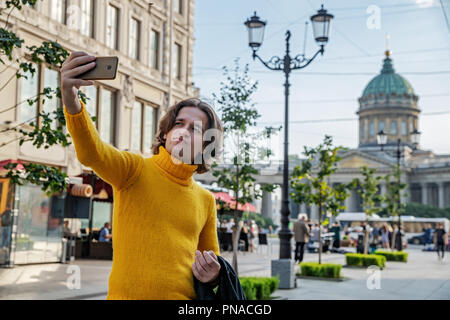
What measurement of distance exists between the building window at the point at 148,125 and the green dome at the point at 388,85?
276ft

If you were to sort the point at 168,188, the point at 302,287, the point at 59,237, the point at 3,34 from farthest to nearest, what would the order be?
the point at 59,237, the point at 302,287, the point at 3,34, the point at 168,188

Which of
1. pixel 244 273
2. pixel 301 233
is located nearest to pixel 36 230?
pixel 244 273

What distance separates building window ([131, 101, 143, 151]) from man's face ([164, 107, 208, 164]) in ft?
77.0

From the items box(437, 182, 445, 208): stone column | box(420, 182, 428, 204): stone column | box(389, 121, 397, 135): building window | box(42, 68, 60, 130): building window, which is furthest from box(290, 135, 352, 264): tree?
box(389, 121, 397, 135): building window

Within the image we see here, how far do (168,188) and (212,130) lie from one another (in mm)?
323

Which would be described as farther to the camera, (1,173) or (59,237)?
(59,237)

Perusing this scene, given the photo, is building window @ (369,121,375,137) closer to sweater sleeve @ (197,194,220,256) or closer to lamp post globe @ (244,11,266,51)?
lamp post globe @ (244,11,266,51)

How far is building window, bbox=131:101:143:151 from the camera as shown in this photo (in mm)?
25594

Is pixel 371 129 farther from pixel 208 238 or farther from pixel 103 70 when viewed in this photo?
pixel 103 70

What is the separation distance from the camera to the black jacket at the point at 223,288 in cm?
196

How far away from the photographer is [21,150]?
19.1m

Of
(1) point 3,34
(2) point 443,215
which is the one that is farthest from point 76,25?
(2) point 443,215

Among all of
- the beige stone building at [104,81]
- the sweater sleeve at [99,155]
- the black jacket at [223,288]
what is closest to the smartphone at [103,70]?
the sweater sleeve at [99,155]
